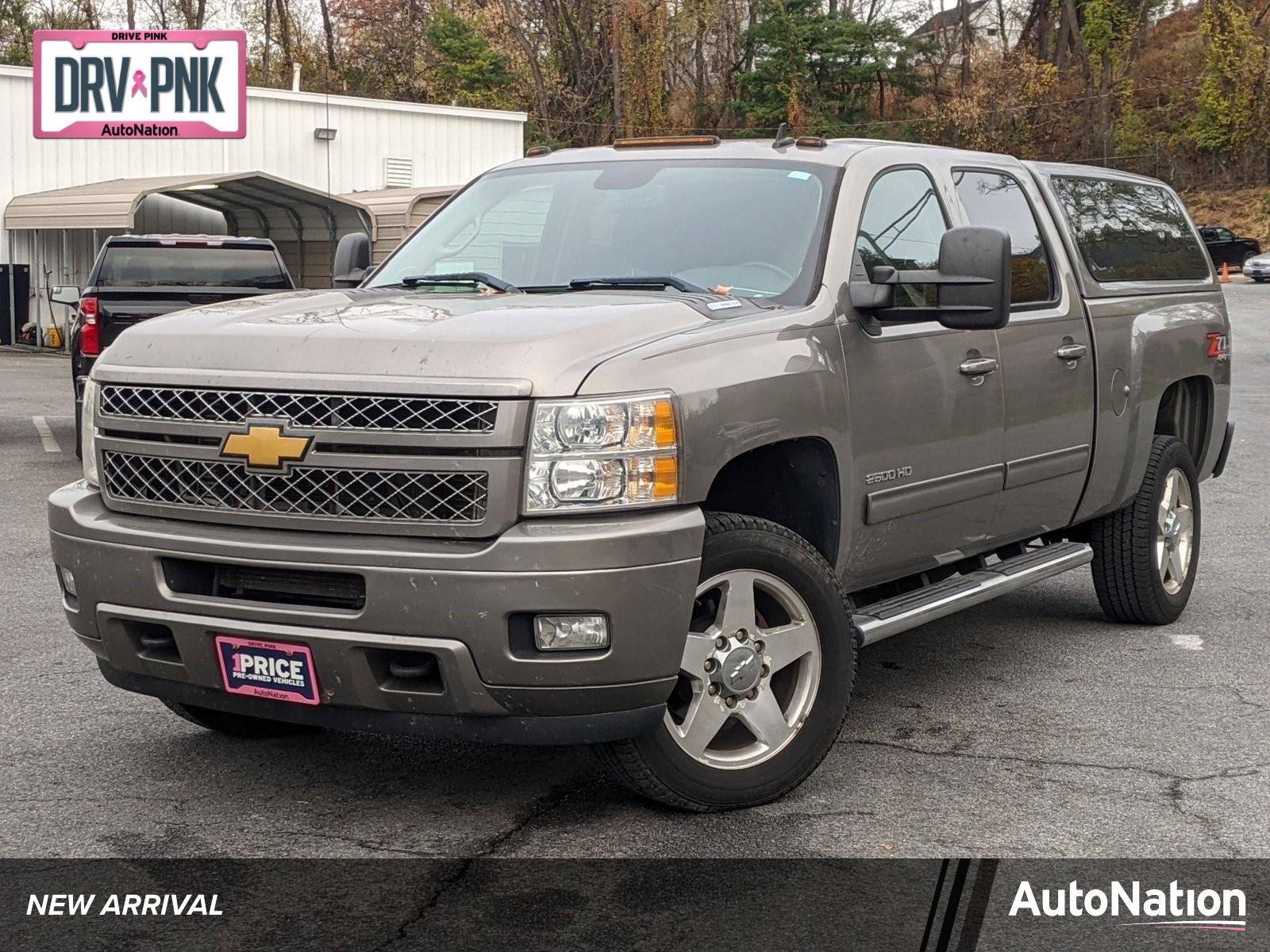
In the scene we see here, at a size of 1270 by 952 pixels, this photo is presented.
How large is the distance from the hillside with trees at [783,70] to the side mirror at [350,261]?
48616 mm

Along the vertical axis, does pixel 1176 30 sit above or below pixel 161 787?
above

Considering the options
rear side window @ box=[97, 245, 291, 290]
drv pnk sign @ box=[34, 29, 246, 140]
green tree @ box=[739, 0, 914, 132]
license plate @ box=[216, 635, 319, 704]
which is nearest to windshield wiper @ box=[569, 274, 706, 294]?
license plate @ box=[216, 635, 319, 704]

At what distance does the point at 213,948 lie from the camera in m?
3.72

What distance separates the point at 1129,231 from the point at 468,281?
131 inches

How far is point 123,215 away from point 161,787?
75.3ft

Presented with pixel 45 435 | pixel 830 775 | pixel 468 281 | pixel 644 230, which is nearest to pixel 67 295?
pixel 45 435

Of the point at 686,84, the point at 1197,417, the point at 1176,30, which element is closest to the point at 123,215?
the point at 1197,417

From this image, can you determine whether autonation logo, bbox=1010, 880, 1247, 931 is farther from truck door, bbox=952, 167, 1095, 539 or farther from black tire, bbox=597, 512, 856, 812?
truck door, bbox=952, 167, 1095, 539

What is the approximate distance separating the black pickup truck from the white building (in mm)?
13796

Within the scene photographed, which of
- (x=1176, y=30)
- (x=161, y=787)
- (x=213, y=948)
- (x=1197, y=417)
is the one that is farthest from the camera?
(x=1176, y=30)

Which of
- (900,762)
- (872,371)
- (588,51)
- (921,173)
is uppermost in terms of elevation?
(588,51)

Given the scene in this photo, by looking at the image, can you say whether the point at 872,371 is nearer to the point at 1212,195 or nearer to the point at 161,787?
the point at 161,787

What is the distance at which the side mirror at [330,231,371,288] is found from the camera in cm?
648

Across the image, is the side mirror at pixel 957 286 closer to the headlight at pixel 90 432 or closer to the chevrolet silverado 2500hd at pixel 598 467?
the chevrolet silverado 2500hd at pixel 598 467
